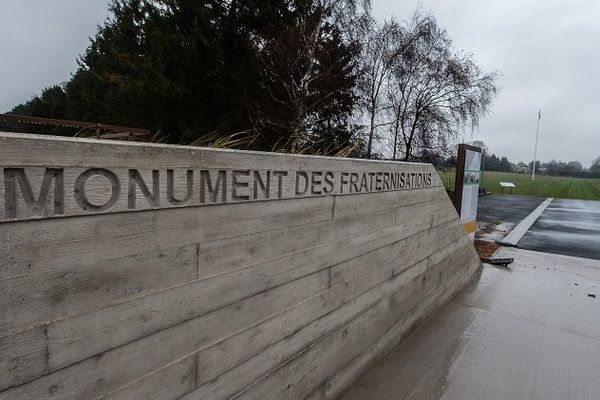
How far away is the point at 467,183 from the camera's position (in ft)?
26.1

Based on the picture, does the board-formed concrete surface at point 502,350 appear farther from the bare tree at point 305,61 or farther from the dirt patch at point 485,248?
the bare tree at point 305,61

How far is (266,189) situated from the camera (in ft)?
8.14

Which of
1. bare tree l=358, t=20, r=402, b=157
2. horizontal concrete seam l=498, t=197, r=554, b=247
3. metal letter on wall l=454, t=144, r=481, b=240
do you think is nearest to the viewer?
metal letter on wall l=454, t=144, r=481, b=240

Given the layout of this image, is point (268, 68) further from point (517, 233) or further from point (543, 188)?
point (543, 188)

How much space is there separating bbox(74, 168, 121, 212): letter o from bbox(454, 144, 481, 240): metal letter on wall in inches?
273

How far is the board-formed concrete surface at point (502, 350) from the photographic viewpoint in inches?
136

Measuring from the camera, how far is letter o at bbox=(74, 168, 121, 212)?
155cm

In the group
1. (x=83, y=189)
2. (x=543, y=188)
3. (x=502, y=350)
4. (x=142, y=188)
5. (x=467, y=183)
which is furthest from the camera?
(x=543, y=188)

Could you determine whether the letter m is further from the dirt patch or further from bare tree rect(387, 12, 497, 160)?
bare tree rect(387, 12, 497, 160)

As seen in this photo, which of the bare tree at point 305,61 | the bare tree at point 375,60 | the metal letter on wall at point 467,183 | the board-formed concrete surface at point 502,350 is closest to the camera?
the board-formed concrete surface at point 502,350

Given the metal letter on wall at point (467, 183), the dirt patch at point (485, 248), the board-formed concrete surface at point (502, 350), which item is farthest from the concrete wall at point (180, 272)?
the dirt patch at point (485, 248)

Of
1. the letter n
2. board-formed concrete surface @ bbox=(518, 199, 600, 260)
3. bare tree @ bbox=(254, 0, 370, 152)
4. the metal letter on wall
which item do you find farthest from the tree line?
the letter n

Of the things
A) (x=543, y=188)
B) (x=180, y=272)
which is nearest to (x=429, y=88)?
(x=180, y=272)

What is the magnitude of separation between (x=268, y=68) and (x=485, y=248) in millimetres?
7831
